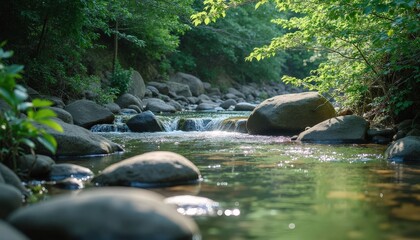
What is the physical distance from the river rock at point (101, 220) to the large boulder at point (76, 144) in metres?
4.65

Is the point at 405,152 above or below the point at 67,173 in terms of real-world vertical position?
above

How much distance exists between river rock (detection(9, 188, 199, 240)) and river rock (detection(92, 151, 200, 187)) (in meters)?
2.19

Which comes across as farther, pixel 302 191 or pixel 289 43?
pixel 289 43

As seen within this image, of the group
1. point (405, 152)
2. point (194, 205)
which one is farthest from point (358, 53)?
point (194, 205)

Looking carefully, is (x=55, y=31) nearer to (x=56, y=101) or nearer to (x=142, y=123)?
(x=56, y=101)

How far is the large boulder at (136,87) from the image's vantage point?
20969mm

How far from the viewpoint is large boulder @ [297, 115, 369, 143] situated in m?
10.3

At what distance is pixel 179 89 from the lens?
25.0 meters

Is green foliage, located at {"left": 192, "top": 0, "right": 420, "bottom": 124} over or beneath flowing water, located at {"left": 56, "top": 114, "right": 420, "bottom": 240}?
over

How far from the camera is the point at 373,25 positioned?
941 centimetres

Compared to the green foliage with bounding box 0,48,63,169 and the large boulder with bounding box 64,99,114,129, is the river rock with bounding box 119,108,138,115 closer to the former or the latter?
the large boulder with bounding box 64,99,114,129

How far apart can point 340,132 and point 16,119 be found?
7.00 meters

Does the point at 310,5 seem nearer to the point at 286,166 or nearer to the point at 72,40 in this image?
the point at 286,166

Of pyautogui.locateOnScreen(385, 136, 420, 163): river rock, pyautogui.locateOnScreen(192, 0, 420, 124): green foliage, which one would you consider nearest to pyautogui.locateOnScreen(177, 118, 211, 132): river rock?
pyautogui.locateOnScreen(192, 0, 420, 124): green foliage
